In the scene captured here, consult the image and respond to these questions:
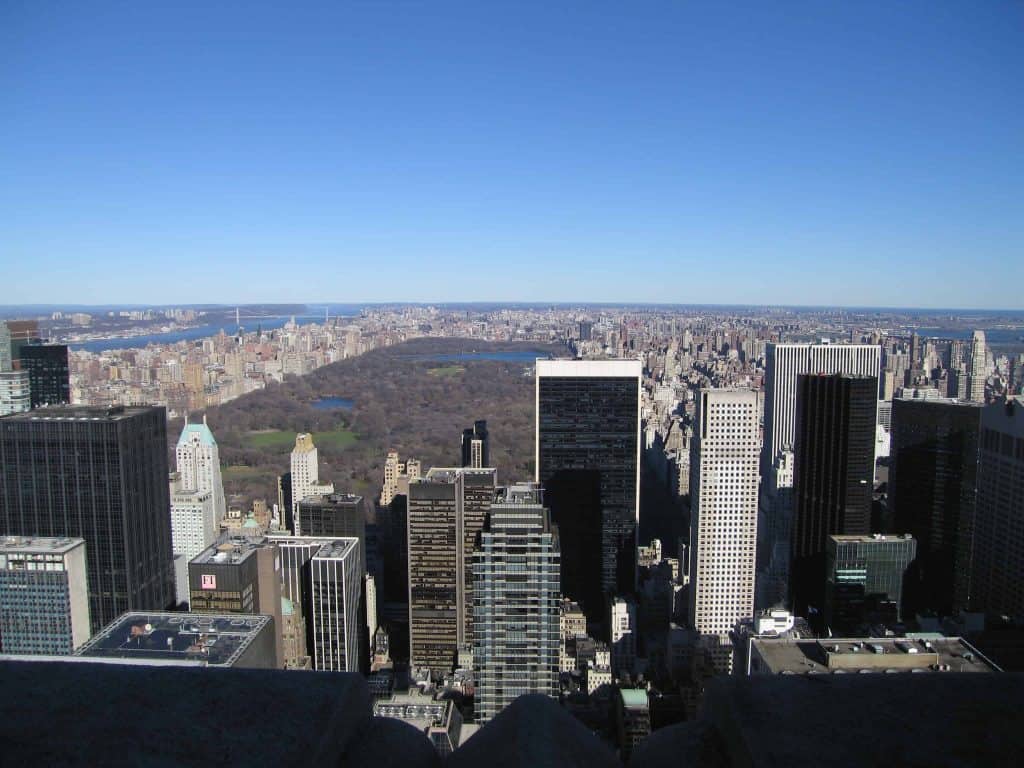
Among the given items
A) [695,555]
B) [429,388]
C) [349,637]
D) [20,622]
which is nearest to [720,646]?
[695,555]

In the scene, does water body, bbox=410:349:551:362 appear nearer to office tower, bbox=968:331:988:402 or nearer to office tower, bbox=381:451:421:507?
office tower, bbox=381:451:421:507

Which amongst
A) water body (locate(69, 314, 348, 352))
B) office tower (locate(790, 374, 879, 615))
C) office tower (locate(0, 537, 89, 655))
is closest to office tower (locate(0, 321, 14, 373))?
water body (locate(69, 314, 348, 352))

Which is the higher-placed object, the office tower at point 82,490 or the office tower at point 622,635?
the office tower at point 82,490

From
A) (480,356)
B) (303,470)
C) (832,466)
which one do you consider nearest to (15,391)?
(303,470)

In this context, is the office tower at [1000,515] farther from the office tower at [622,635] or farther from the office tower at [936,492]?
the office tower at [622,635]

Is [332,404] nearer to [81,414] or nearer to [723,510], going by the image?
Answer: [81,414]

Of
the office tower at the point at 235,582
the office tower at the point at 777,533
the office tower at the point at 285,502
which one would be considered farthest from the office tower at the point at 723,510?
the office tower at the point at 285,502

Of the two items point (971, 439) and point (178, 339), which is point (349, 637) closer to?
point (971, 439)
